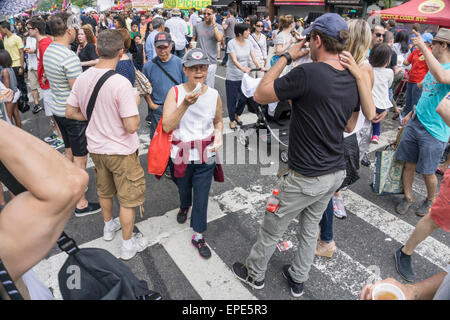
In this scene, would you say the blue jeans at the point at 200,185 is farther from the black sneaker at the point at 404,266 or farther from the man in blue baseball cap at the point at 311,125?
the black sneaker at the point at 404,266

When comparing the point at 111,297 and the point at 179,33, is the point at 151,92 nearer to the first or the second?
the point at 111,297

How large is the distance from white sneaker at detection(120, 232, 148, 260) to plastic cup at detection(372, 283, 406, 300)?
2451 mm

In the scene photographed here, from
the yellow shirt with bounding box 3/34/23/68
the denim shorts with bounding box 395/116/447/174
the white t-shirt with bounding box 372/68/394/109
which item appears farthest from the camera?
the yellow shirt with bounding box 3/34/23/68

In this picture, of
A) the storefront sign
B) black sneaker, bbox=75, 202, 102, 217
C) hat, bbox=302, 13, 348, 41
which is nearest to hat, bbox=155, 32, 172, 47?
black sneaker, bbox=75, 202, 102, 217

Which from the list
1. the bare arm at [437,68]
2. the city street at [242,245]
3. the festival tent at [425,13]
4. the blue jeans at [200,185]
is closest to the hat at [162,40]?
the blue jeans at [200,185]

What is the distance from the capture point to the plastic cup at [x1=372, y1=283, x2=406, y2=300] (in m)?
1.31

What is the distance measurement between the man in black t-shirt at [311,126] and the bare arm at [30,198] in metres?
1.54

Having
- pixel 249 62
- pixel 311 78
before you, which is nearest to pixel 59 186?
pixel 311 78

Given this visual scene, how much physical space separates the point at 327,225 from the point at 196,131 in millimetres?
1617

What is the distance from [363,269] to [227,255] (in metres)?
1.39

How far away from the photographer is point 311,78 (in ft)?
6.60

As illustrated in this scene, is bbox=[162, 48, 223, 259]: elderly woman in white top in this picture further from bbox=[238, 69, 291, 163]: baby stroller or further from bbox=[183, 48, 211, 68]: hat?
bbox=[238, 69, 291, 163]: baby stroller

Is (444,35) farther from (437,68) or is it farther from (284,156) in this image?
(284,156)

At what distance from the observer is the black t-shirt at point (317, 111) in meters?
2.03
